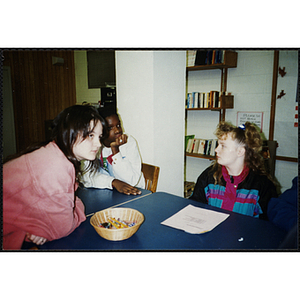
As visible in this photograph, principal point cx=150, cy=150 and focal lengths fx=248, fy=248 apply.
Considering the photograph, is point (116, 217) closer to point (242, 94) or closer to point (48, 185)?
point (48, 185)

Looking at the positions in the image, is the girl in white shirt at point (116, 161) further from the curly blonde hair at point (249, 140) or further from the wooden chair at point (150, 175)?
the curly blonde hair at point (249, 140)

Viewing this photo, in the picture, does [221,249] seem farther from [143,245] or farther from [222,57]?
[222,57]

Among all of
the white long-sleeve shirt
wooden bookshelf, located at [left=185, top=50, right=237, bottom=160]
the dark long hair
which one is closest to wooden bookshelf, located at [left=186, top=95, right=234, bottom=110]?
wooden bookshelf, located at [left=185, top=50, right=237, bottom=160]

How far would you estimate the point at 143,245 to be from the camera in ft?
3.73

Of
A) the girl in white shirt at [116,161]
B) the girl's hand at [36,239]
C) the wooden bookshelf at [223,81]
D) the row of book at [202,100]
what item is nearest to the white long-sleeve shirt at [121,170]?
the girl in white shirt at [116,161]

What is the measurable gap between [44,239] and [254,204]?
1198 millimetres

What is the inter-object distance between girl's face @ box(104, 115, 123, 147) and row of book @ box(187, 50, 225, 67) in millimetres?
716

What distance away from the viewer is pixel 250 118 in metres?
1.80

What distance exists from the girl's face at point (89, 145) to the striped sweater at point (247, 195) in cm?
81

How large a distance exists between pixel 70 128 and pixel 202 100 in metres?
1.20

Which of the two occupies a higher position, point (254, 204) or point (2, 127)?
point (2, 127)

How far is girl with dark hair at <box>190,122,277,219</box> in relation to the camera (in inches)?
59.7

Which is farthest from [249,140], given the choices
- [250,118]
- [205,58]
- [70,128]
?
[70,128]
